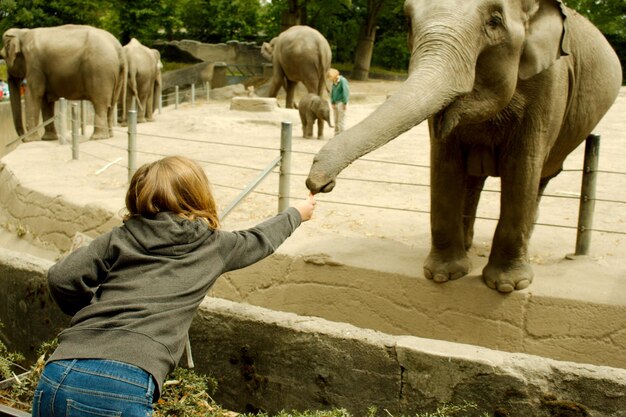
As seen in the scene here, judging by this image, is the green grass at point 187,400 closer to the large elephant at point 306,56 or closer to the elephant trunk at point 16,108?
the elephant trunk at point 16,108

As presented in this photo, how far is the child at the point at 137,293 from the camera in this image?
8.04 feet

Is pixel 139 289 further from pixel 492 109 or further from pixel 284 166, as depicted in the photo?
pixel 284 166

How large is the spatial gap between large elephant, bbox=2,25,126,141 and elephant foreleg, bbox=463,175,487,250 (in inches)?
314

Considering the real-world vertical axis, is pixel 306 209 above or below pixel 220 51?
above

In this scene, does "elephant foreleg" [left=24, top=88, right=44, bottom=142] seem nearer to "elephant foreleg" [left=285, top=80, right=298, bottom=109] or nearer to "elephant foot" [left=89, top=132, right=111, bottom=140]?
"elephant foot" [left=89, top=132, right=111, bottom=140]

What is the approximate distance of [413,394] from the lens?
134 inches

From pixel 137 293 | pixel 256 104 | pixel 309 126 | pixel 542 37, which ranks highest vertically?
pixel 542 37

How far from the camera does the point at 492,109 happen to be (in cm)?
400

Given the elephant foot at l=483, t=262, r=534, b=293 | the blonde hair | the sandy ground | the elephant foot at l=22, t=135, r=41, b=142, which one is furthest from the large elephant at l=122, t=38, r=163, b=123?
the blonde hair

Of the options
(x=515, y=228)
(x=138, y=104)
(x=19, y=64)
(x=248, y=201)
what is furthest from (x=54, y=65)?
(x=515, y=228)

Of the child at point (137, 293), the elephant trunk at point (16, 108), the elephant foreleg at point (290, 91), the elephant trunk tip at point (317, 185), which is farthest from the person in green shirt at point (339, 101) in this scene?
the child at point (137, 293)

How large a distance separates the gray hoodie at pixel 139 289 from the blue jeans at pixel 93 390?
0.10 ft

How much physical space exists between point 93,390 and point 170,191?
2.38 feet

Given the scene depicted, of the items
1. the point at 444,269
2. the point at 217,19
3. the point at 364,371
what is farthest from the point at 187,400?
the point at 217,19
